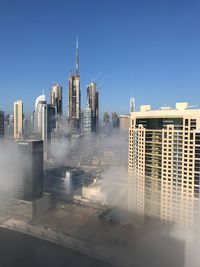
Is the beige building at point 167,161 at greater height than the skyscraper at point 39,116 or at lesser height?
lesser

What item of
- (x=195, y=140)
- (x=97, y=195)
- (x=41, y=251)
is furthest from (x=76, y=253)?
(x=97, y=195)

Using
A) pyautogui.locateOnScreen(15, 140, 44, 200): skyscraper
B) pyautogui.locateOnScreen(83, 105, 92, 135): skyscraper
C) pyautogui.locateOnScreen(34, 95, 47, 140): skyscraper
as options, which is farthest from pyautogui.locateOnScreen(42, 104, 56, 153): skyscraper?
pyautogui.locateOnScreen(15, 140, 44, 200): skyscraper

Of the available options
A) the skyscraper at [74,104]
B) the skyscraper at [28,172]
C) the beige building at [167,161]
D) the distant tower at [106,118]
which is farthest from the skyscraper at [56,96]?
the beige building at [167,161]

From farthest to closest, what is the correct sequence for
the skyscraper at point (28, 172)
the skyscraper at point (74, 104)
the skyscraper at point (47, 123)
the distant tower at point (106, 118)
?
1. the distant tower at point (106, 118)
2. the skyscraper at point (74, 104)
3. the skyscraper at point (47, 123)
4. the skyscraper at point (28, 172)

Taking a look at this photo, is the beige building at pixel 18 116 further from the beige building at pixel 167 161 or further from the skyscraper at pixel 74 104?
the beige building at pixel 167 161

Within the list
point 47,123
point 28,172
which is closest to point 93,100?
point 47,123

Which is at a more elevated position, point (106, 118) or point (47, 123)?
point (106, 118)

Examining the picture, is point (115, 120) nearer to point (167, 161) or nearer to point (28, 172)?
point (28, 172)

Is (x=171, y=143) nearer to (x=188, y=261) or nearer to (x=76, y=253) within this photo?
(x=188, y=261)

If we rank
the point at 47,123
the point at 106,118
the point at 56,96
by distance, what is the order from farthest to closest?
the point at 106,118, the point at 56,96, the point at 47,123
